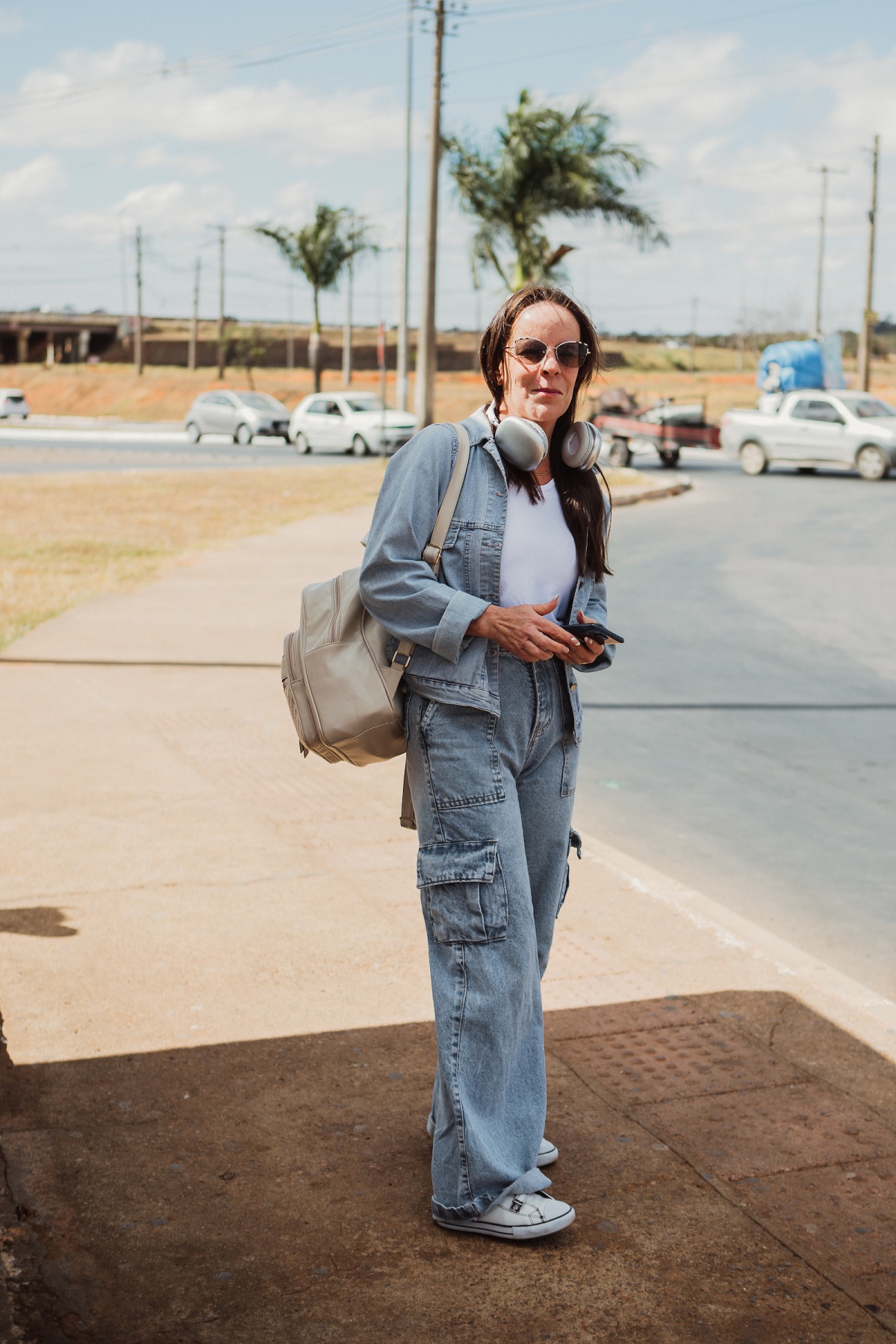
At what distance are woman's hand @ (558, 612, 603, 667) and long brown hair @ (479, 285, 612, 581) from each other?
0.23 m

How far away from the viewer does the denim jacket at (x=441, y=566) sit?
285 centimetres

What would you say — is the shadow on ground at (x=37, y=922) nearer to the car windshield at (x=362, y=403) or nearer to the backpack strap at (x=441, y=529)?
the backpack strap at (x=441, y=529)

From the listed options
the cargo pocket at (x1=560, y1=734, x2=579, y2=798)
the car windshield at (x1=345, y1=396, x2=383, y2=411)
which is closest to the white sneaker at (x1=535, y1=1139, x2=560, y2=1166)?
the cargo pocket at (x1=560, y1=734, x2=579, y2=798)

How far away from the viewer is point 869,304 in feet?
141

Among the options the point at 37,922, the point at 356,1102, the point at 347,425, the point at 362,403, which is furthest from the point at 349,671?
the point at 362,403

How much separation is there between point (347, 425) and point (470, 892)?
32.7 m

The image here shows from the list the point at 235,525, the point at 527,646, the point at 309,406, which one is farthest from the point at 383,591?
the point at 309,406

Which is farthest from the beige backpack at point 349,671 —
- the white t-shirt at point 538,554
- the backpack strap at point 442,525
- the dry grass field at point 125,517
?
the dry grass field at point 125,517

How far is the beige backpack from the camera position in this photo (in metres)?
2.92

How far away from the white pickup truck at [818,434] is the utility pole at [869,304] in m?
15.4

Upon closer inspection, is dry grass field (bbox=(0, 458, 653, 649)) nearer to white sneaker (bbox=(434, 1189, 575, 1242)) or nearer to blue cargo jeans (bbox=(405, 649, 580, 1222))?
blue cargo jeans (bbox=(405, 649, 580, 1222))

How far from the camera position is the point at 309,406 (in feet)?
117

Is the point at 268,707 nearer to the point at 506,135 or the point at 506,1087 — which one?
the point at 506,1087

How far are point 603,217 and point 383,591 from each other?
95.3 ft
